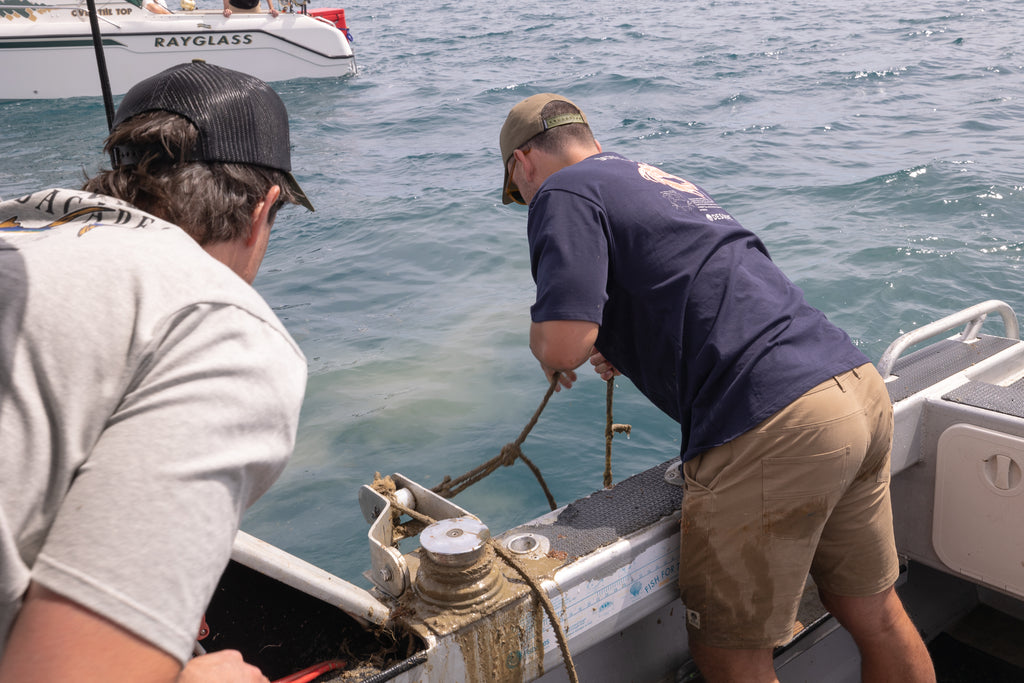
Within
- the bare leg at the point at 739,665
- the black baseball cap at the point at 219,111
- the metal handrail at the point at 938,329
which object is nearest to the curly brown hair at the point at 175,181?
the black baseball cap at the point at 219,111

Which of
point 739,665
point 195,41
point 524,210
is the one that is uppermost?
point 739,665

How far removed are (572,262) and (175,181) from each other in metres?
1.02

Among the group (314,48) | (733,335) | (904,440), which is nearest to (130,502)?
(733,335)

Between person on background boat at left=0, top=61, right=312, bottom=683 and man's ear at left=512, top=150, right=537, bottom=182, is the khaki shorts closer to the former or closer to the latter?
man's ear at left=512, top=150, right=537, bottom=182

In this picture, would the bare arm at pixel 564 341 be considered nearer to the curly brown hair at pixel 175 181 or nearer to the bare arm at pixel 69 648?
the curly brown hair at pixel 175 181

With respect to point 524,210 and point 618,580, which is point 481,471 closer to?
point 618,580

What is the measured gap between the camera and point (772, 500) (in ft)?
6.69

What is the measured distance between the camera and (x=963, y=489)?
2830mm

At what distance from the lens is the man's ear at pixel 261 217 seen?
1309 millimetres

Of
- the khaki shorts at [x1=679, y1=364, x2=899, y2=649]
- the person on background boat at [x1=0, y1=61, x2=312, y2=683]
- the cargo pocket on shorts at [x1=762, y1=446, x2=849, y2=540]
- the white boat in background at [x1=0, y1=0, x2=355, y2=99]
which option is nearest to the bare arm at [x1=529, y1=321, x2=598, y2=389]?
the khaki shorts at [x1=679, y1=364, x2=899, y2=649]

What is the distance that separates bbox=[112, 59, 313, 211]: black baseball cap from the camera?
1262 mm

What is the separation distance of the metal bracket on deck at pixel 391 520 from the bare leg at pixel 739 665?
28.1 inches

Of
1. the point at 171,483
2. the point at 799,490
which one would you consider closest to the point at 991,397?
the point at 799,490

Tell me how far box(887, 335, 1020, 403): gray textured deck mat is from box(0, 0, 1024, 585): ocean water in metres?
2.11
